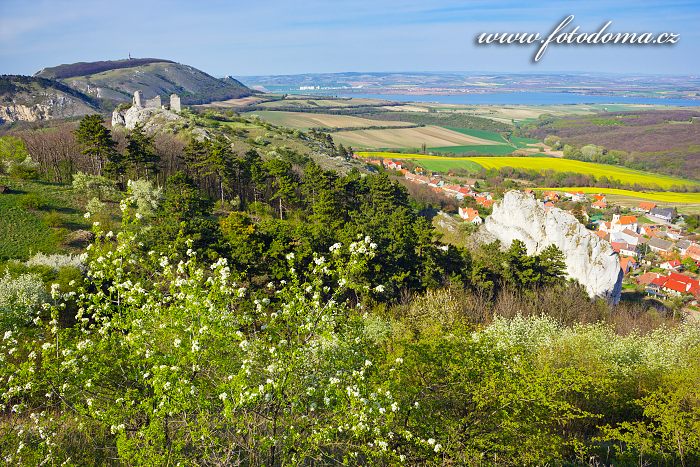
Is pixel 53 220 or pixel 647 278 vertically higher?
pixel 53 220

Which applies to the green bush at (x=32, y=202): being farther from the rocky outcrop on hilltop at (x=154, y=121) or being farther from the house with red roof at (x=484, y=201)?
the house with red roof at (x=484, y=201)

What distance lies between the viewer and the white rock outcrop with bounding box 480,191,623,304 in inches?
1633

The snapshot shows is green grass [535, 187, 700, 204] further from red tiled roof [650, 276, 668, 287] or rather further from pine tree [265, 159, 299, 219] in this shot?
pine tree [265, 159, 299, 219]

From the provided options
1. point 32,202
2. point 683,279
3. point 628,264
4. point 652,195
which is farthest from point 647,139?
point 32,202

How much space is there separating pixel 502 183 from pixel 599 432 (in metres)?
94.0

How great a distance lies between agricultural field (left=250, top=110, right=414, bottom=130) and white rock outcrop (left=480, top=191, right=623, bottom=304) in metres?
103

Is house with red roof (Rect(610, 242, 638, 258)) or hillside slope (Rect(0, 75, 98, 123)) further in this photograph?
hillside slope (Rect(0, 75, 98, 123))

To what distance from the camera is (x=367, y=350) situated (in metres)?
10.6

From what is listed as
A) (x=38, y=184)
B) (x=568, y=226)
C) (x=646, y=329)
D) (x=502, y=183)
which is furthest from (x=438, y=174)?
(x=38, y=184)

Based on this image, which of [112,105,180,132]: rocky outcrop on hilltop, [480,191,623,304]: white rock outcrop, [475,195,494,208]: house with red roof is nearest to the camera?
[480,191,623,304]: white rock outcrop

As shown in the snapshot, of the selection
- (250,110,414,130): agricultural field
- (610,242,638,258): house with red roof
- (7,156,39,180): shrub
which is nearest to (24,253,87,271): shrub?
(7,156,39,180): shrub

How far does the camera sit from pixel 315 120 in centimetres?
16262

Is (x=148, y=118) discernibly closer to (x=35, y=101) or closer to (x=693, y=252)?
(x=35, y=101)

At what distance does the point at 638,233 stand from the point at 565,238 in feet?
169
